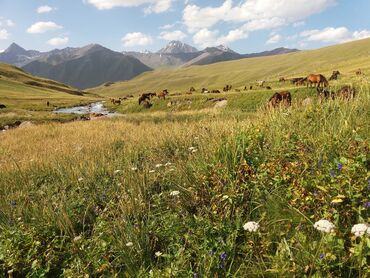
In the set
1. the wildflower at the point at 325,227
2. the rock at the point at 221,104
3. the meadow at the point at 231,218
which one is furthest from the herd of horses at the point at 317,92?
the rock at the point at 221,104

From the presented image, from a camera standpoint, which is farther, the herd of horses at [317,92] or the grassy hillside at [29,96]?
the grassy hillside at [29,96]

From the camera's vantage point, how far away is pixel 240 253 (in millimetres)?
3969

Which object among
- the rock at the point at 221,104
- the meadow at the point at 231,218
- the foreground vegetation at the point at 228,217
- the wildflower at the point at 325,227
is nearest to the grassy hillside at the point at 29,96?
the rock at the point at 221,104

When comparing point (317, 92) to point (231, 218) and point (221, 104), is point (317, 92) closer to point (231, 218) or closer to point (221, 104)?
point (231, 218)

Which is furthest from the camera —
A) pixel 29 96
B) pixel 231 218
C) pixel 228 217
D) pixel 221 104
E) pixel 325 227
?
pixel 29 96

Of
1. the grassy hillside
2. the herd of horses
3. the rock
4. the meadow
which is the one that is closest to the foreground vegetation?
the meadow

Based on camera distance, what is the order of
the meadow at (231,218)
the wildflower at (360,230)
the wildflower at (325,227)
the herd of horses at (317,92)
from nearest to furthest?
the wildflower at (360,230) < the wildflower at (325,227) < the meadow at (231,218) < the herd of horses at (317,92)

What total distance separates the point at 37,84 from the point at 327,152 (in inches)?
6189

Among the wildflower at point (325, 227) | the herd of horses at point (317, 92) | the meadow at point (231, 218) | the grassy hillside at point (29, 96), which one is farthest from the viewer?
the grassy hillside at point (29, 96)

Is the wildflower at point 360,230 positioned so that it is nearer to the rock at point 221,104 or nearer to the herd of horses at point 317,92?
the herd of horses at point 317,92

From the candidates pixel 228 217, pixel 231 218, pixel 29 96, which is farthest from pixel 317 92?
pixel 29 96

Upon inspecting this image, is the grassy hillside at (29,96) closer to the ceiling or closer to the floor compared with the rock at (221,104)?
closer to the ceiling

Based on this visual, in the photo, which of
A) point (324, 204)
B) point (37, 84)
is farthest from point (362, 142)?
point (37, 84)

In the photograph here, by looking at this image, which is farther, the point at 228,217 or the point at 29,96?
the point at 29,96
